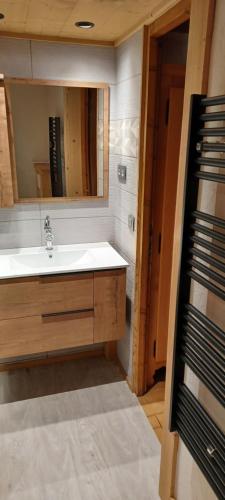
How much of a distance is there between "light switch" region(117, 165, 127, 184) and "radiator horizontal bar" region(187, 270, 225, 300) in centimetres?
115

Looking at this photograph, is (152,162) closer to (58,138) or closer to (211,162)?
(58,138)

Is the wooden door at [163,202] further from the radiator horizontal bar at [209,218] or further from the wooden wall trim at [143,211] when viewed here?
the radiator horizontal bar at [209,218]

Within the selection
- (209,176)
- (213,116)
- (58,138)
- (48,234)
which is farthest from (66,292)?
(213,116)

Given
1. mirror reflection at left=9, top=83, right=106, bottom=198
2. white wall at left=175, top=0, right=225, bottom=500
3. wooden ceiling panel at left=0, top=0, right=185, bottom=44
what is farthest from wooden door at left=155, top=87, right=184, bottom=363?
white wall at left=175, top=0, right=225, bottom=500

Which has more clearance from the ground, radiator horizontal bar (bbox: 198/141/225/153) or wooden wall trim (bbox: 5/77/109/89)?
wooden wall trim (bbox: 5/77/109/89)

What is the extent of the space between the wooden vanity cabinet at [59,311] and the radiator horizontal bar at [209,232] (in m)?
1.02

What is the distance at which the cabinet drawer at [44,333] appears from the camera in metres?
2.08

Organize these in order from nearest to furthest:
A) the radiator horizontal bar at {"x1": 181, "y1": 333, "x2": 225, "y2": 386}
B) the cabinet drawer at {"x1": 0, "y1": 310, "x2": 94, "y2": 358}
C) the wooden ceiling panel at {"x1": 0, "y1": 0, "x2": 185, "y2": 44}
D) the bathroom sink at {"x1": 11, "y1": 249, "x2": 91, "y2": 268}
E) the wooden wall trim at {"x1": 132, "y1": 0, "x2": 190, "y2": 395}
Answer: the radiator horizontal bar at {"x1": 181, "y1": 333, "x2": 225, "y2": 386} → the wooden ceiling panel at {"x1": 0, "y1": 0, "x2": 185, "y2": 44} → the wooden wall trim at {"x1": 132, "y1": 0, "x2": 190, "y2": 395} → the cabinet drawer at {"x1": 0, "y1": 310, "x2": 94, "y2": 358} → the bathroom sink at {"x1": 11, "y1": 249, "x2": 91, "y2": 268}

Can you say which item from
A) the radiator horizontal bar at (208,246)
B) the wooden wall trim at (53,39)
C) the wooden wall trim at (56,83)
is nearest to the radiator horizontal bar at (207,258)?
the radiator horizontal bar at (208,246)

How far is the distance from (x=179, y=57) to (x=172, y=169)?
2.05 feet

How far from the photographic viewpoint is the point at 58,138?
2.32 metres

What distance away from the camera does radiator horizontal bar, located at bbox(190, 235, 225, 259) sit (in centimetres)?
106

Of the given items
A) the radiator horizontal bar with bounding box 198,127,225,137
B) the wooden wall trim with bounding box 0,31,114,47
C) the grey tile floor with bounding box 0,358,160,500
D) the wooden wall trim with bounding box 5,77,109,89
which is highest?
the wooden wall trim with bounding box 0,31,114,47

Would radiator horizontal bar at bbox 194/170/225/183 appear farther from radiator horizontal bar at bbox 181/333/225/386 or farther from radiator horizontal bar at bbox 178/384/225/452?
radiator horizontal bar at bbox 178/384/225/452
